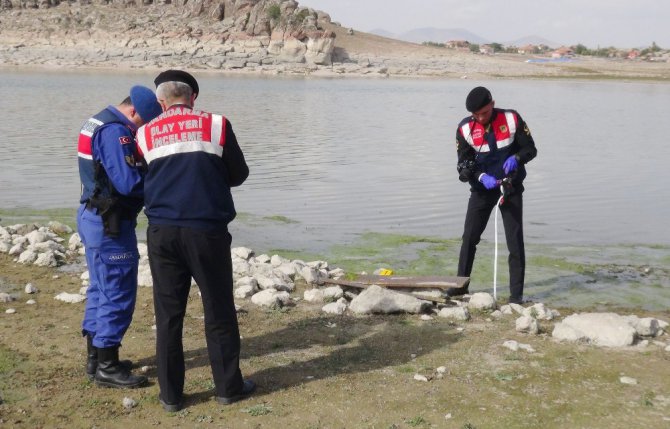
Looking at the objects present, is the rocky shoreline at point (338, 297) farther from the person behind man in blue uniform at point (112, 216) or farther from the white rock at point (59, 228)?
the person behind man in blue uniform at point (112, 216)

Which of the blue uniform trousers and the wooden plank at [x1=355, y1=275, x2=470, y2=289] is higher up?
the blue uniform trousers

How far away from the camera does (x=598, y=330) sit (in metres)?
6.33

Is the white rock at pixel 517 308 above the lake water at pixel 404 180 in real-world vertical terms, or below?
above

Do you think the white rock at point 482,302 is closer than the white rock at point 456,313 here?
No

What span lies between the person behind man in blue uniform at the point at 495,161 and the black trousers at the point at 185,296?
3381 millimetres

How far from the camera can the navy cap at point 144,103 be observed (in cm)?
512

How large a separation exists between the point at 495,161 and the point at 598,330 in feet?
6.93

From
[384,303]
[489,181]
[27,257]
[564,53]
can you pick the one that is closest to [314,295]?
[384,303]

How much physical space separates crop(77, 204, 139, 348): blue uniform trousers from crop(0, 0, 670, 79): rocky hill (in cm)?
7160

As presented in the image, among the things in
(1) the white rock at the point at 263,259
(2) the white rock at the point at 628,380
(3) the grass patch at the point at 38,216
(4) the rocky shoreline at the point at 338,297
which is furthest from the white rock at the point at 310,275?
(3) the grass patch at the point at 38,216

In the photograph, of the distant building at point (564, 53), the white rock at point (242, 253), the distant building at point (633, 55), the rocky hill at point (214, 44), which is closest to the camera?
the white rock at point (242, 253)

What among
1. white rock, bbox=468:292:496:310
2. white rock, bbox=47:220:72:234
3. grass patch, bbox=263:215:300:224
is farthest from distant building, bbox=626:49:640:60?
white rock, bbox=468:292:496:310

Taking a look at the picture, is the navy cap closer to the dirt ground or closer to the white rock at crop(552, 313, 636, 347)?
the dirt ground

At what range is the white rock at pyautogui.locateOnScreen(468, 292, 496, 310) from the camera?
24.1ft
